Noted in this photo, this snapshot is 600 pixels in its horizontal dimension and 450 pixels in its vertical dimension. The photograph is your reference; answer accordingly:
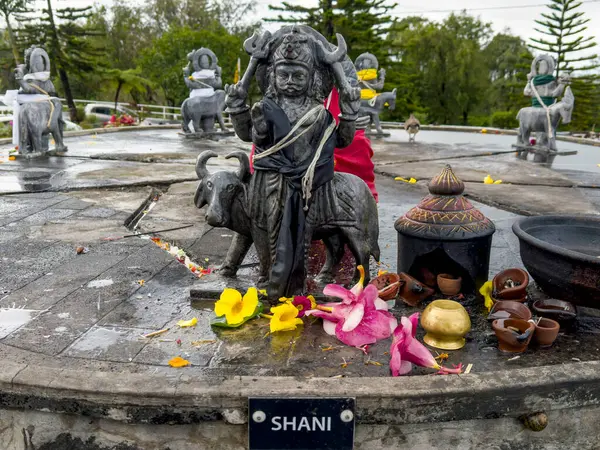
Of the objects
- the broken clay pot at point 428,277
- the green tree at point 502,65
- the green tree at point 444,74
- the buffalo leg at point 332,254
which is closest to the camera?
the broken clay pot at point 428,277

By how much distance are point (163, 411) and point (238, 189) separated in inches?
66.1

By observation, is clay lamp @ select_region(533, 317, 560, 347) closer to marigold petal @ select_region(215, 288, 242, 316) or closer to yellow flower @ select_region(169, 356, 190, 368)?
→ marigold petal @ select_region(215, 288, 242, 316)

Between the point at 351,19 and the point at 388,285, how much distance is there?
946 inches

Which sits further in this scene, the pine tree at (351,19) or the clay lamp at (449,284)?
the pine tree at (351,19)

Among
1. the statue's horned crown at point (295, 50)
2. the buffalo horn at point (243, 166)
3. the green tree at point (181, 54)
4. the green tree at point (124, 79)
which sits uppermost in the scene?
the green tree at point (181, 54)

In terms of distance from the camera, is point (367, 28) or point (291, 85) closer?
point (291, 85)

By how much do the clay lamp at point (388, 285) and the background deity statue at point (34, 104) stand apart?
883 cm

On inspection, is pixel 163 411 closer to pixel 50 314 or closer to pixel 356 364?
pixel 356 364

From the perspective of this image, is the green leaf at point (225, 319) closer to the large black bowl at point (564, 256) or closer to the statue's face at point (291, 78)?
the statue's face at point (291, 78)

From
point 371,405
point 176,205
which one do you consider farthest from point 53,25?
point 371,405

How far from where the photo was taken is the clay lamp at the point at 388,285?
388cm

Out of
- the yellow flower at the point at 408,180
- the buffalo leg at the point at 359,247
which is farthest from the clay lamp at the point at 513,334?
the yellow flower at the point at 408,180

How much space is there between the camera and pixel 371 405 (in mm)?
2740

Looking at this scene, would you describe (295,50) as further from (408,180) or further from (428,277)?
(408,180)
